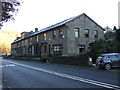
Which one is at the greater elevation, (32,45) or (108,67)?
(32,45)

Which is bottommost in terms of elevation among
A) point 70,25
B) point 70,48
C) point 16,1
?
point 70,48

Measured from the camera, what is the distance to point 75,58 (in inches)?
891

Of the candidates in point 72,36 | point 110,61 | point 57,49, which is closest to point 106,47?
point 110,61

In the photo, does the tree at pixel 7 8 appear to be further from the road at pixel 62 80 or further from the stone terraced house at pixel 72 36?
the stone terraced house at pixel 72 36

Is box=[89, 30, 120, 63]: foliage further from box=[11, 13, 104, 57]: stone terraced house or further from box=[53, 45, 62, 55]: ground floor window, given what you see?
box=[53, 45, 62, 55]: ground floor window

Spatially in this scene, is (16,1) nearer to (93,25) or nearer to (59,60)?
(59,60)

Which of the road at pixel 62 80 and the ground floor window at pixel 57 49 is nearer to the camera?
the road at pixel 62 80

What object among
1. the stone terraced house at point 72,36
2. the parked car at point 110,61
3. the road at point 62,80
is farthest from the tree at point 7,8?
the stone terraced house at point 72,36

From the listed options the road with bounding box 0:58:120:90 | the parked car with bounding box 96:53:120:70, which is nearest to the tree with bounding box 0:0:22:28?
the road with bounding box 0:58:120:90

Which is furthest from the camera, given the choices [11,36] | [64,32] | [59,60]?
[11,36]

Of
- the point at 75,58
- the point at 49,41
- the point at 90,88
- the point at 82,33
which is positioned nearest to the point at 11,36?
the point at 49,41

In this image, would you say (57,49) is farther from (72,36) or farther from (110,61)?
(110,61)

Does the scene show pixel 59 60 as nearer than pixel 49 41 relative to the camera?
Yes

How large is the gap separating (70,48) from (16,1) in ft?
72.4
